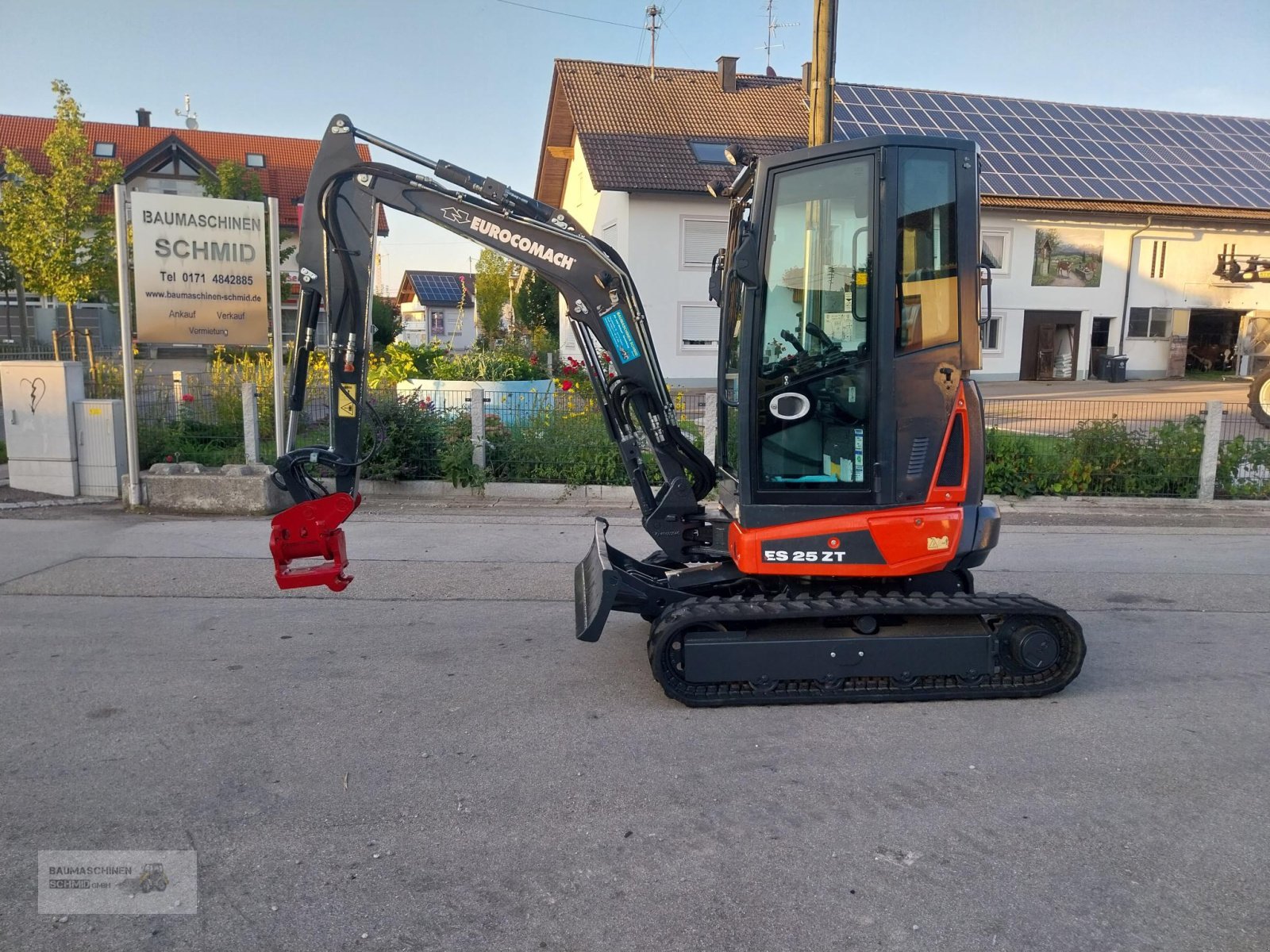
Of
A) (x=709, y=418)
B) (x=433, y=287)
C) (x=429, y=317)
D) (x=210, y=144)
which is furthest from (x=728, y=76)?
(x=433, y=287)

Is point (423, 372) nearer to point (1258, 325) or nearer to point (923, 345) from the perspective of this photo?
point (923, 345)

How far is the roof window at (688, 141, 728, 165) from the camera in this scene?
82.1 feet

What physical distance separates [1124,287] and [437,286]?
5405 centimetres

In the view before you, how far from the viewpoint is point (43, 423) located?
10875 millimetres

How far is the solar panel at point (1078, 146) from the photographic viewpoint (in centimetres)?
2491

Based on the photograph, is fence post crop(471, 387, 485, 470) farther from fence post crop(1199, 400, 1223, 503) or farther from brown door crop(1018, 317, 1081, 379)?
brown door crop(1018, 317, 1081, 379)

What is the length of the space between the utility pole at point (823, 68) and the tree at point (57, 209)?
2276 centimetres

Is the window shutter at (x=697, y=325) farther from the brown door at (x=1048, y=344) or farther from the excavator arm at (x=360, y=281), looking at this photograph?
the excavator arm at (x=360, y=281)

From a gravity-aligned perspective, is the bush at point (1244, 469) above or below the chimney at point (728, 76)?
below

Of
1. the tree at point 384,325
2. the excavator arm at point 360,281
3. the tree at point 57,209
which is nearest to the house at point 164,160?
the tree at point 384,325

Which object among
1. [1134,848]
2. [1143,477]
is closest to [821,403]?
[1134,848]

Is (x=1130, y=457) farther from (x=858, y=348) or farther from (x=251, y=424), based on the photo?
(x=251, y=424)

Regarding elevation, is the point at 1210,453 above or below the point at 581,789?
above

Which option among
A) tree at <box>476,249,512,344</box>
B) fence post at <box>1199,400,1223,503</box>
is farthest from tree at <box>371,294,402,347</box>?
fence post at <box>1199,400,1223,503</box>
